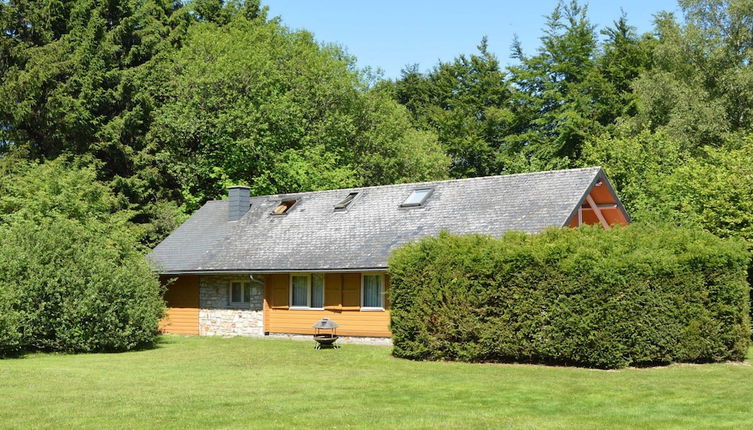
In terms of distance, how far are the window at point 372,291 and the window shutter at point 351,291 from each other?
14 cm

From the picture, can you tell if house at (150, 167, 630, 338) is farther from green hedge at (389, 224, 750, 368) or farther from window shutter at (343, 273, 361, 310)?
green hedge at (389, 224, 750, 368)

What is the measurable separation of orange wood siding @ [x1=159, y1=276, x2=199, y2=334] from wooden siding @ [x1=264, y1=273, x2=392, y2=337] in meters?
3.44

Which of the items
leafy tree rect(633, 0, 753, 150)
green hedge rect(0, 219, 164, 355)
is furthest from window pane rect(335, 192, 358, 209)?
leafy tree rect(633, 0, 753, 150)

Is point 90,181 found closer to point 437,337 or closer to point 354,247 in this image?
point 354,247

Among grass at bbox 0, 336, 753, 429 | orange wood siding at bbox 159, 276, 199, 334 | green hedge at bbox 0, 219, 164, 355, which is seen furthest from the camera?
orange wood siding at bbox 159, 276, 199, 334

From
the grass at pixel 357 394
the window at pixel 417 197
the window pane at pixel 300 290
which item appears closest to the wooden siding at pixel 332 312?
the window pane at pixel 300 290

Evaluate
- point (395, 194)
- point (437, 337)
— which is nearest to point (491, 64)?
point (395, 194)

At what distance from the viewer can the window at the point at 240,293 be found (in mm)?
29422

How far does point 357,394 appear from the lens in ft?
46.8

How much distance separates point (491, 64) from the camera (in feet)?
180

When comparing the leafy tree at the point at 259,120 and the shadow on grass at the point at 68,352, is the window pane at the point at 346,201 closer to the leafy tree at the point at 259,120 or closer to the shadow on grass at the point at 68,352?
the shadow on grass at the point at 68,352

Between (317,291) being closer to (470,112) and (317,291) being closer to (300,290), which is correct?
(300,290)

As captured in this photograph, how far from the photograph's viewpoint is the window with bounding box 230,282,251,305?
29.4 metres

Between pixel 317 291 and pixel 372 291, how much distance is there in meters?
2.26
